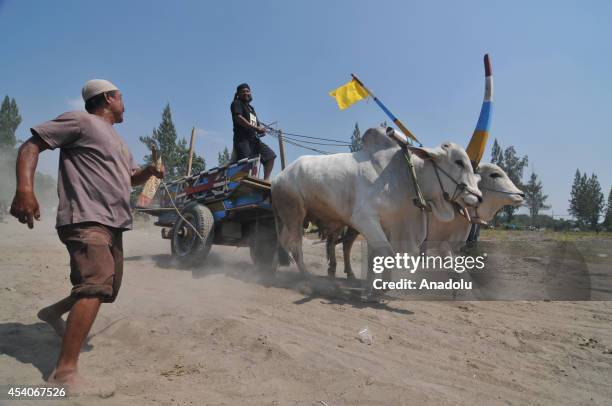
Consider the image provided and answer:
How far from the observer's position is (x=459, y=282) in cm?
512

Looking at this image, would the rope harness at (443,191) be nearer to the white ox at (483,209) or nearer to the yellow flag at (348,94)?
the white ox at (483,209)

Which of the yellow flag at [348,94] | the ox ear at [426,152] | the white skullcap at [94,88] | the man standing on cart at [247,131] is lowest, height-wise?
the white skullcap at [94,88]

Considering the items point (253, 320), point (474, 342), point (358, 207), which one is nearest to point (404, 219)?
point (358, 207)

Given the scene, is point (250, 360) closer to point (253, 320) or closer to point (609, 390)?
point (253, 320)

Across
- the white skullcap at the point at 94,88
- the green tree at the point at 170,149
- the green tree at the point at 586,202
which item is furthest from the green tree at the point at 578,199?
the white skullcap at the point at 94,88

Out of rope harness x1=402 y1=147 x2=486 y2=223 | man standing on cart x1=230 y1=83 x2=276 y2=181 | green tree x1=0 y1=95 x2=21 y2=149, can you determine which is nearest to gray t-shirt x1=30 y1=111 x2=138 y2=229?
rope harness x1=402 y1=147 x2=486 y2=223

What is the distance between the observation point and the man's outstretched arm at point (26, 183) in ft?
6.58

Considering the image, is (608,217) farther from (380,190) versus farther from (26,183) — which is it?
(26,183)

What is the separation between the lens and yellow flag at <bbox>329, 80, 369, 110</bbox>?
7133mm

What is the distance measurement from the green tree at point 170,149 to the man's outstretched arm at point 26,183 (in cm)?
Answer: 2550

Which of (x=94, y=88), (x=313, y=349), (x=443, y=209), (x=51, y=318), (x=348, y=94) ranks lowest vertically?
(x=313, y=349)

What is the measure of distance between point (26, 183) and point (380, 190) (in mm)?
3514

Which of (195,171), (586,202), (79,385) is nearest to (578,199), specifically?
(586,202)

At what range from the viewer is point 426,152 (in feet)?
15.8
